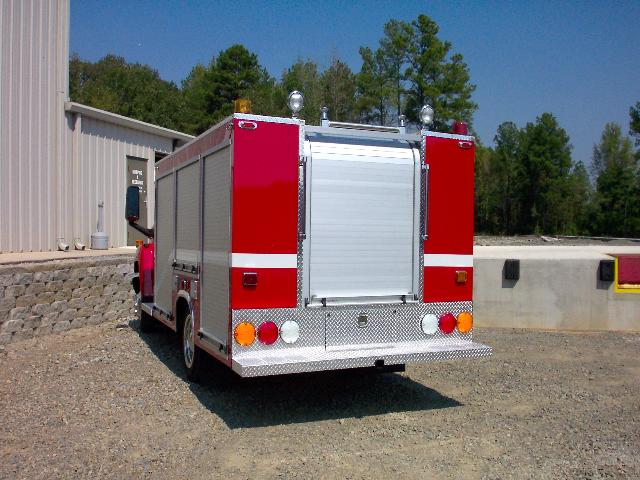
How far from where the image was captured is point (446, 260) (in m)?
6.38

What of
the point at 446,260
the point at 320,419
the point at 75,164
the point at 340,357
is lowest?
the point at 320,419

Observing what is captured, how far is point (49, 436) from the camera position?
210 inches

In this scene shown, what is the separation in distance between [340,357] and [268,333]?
63cm

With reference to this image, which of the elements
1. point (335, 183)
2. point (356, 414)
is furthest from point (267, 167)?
point (356, 414)

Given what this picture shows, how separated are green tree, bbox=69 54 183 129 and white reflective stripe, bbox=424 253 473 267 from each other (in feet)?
125

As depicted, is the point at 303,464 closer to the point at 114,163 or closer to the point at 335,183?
the point at 335,183

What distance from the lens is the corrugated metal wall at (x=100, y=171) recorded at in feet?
42.5

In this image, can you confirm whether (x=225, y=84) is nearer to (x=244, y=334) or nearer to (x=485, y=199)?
(x=485, y=199)

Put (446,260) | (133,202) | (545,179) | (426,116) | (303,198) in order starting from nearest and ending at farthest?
(303,198) < (446,260) < (426,116) < (133,202) < (545,179)

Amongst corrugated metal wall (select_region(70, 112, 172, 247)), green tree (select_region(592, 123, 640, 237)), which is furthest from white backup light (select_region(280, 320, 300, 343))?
green tree (select_region(592, 123, 640, 237))

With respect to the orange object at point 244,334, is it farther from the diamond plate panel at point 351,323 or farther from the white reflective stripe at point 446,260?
the white reflective stripe at point 446,260

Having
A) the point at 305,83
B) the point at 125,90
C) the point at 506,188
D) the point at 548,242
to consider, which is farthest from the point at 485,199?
the point at 125,90

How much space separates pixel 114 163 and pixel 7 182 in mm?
3161

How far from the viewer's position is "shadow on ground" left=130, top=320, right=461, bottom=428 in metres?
6.02
